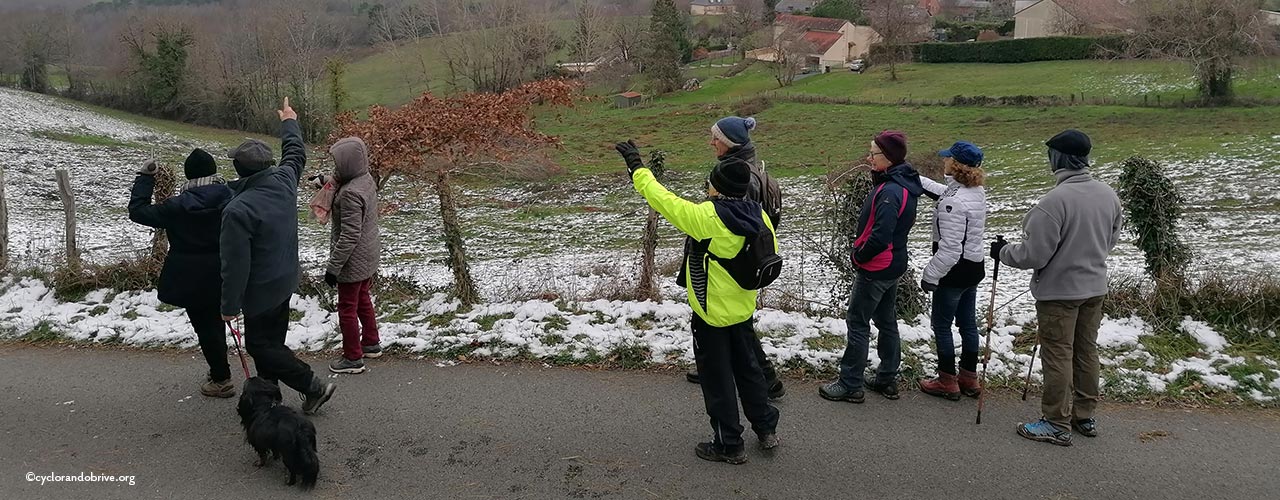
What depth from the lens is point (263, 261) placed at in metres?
4.82

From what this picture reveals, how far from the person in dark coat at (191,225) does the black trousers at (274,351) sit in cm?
51

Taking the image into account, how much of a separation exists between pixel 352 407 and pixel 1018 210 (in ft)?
48.6

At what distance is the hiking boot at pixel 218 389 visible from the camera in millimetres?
5465

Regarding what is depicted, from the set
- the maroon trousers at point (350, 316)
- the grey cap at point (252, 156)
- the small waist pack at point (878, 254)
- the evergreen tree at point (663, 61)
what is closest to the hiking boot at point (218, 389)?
the maroon trousers at point (350, 316)

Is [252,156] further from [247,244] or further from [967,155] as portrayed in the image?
[967,155]

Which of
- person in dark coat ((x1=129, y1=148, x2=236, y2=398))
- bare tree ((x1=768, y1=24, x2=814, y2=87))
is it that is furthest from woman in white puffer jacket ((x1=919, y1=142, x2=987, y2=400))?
bare tree ((x1=768, y1=24, x2=814, y2=87))

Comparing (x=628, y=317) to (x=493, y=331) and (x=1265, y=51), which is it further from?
(x=1265, y=51)

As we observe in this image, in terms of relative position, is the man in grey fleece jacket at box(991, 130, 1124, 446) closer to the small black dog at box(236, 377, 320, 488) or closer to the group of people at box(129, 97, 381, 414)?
the small black dog at box(236, 377, 320, 488)

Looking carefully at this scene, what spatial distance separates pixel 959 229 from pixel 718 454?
7.29ft

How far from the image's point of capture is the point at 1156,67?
40.4m

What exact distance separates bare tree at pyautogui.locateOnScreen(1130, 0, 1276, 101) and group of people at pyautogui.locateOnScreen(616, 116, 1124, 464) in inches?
1348

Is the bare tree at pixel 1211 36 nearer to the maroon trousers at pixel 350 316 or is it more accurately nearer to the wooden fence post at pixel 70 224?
the maroon trousers at pixel 350 316

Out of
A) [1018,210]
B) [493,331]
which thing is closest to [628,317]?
[493,331]

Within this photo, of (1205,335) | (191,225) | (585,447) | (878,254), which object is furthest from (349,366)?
(1205,335)
